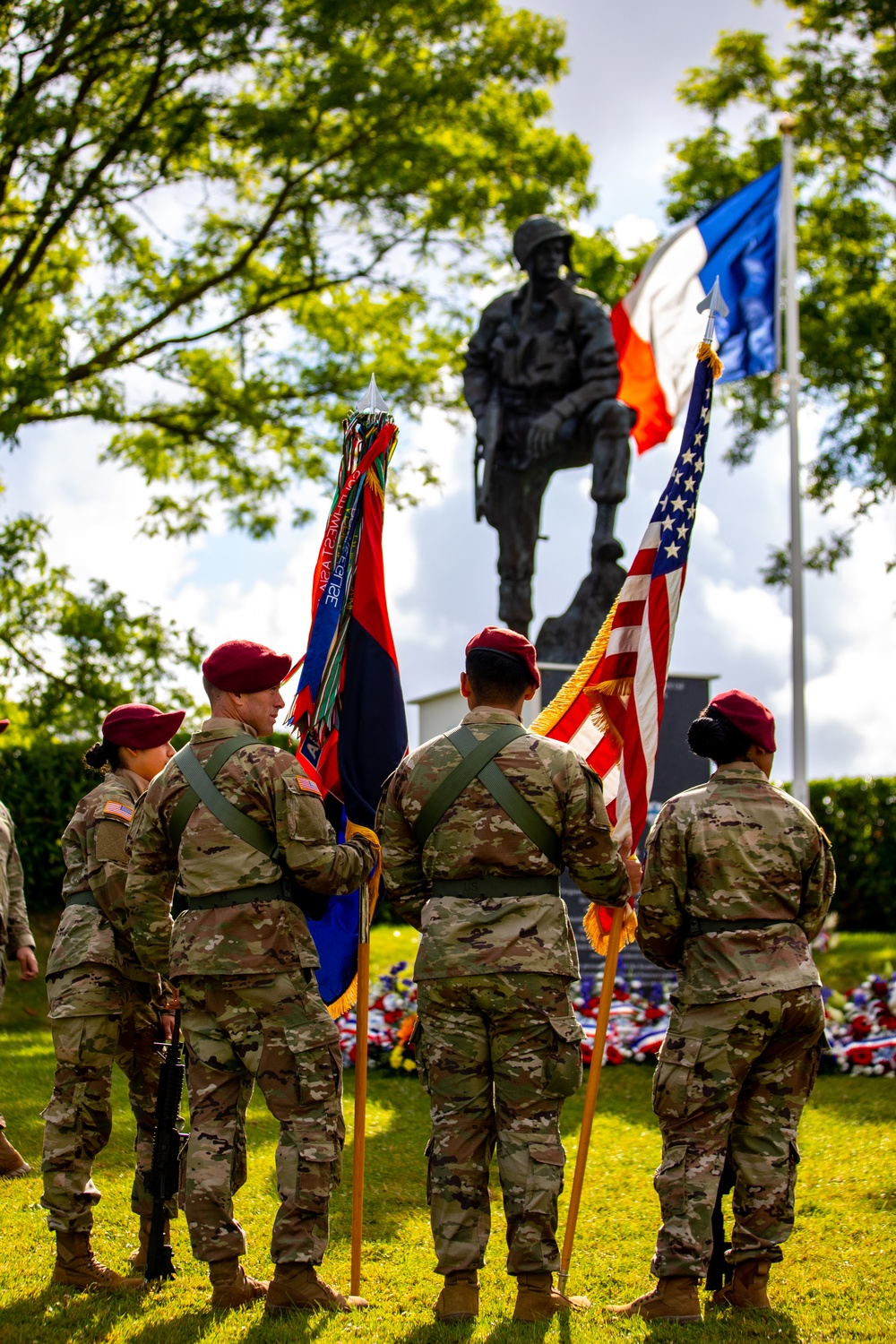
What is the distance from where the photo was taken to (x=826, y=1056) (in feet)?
29.7

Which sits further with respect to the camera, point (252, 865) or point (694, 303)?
point (694, 303)

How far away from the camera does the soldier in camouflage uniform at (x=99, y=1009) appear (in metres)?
5.19

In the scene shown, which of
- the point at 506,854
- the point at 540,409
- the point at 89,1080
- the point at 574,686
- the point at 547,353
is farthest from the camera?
the point at 540,409

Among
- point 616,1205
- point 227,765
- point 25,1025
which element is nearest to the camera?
point 227,765

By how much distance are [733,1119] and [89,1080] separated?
94.9 inches

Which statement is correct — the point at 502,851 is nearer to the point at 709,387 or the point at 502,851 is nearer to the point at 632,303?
the point at 709,387

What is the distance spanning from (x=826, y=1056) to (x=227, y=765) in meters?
5.74

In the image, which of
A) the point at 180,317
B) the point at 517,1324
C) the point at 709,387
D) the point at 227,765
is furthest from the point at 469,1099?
A: the point at 180,317

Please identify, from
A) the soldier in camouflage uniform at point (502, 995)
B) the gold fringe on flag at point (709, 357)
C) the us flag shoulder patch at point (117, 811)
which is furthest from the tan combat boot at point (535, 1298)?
the gold fringe on flag at point (709, 357)

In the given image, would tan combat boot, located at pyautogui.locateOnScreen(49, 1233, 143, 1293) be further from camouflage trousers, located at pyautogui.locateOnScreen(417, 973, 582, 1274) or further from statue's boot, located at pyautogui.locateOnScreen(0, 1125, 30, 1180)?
statue's boot, located at pyautogui.locateOnScreen(0, 1125, 30, 1180)

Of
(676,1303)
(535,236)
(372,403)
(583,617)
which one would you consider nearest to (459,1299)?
(676,1303)

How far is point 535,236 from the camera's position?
34.9 feet

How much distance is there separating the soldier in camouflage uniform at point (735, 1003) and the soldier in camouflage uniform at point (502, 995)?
32cm

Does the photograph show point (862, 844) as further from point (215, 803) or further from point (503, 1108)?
point (215, 803)
